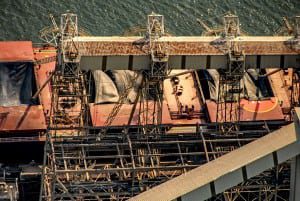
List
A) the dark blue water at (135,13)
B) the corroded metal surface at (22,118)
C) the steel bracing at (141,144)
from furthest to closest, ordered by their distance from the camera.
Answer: the dark blue water at (135,13) → the corroded metal surface at (22,118) → the steel bracing at (141,144)

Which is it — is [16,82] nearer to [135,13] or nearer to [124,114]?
[124,114]

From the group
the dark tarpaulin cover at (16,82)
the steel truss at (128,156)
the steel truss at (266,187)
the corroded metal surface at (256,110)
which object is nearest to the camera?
the steel truss at (266,187)

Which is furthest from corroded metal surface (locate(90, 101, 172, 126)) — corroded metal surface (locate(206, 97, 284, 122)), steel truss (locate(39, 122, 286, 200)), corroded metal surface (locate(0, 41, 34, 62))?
corroded metal surface (locate(0, 41, 34, 62))

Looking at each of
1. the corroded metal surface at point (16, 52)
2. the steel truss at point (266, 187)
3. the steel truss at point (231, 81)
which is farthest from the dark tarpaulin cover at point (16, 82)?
the steel truss at point (266, 187)

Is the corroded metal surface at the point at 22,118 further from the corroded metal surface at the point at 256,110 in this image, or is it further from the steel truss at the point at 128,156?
the corroded metal surface at the point at 256,110

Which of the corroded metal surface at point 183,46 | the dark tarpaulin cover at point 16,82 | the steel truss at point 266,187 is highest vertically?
the corroded metal surface at point 183,46

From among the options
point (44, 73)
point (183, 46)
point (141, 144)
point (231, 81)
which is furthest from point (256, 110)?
point (44, 73)

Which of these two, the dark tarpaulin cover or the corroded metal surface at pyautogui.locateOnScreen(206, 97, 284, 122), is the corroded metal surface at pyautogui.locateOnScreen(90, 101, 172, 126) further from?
the dark tarpaulin cover

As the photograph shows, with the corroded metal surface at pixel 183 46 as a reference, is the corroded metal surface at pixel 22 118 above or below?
below
